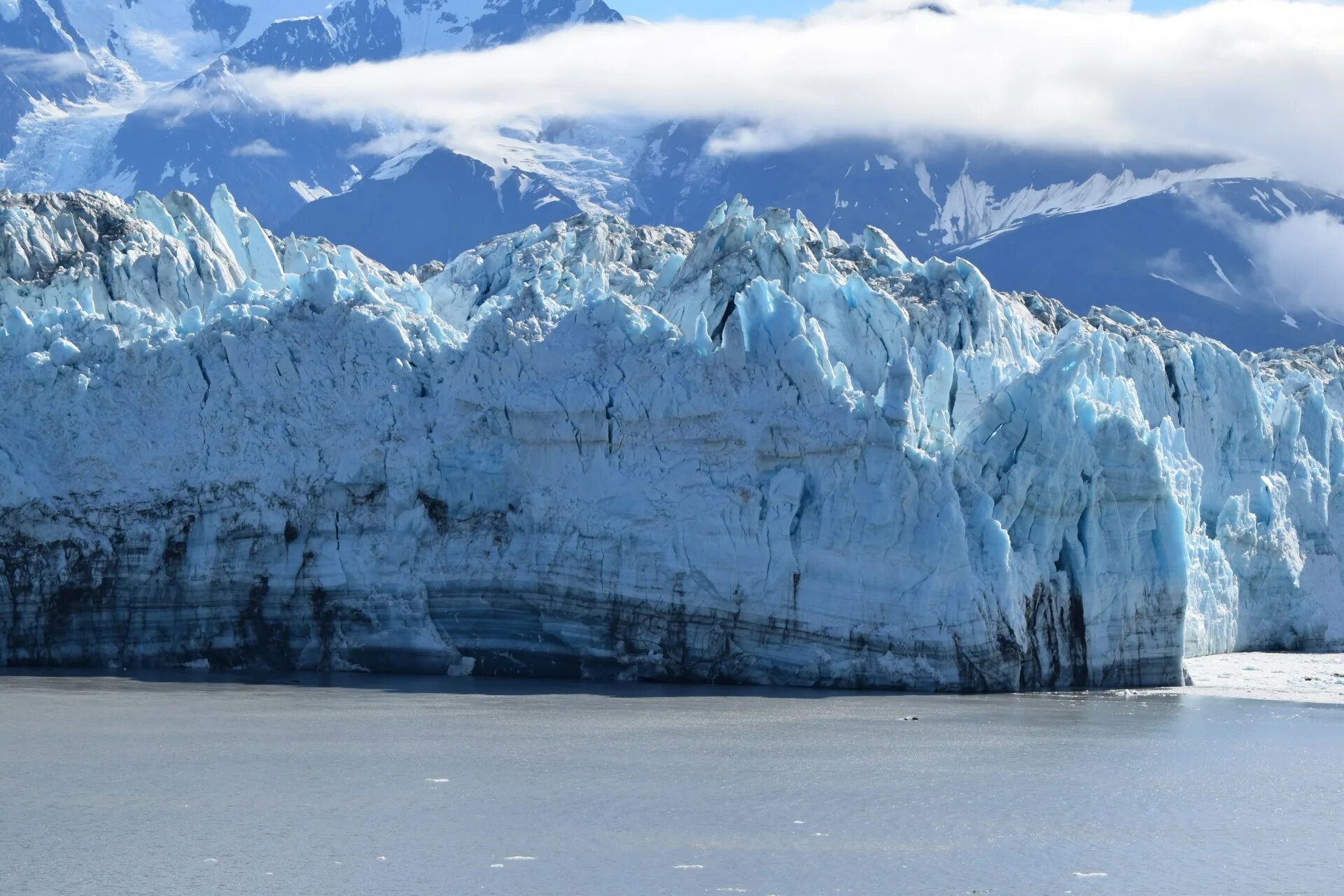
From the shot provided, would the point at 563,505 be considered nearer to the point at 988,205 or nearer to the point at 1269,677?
the point at 1269,677

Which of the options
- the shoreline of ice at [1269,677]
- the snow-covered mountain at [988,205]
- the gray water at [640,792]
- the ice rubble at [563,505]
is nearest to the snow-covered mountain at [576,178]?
the snow-covered mountain at [988,205]

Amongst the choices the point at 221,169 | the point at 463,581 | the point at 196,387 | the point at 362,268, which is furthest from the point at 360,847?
the point at 221,169

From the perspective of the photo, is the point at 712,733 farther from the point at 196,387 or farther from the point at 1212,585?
the point at 1212,585

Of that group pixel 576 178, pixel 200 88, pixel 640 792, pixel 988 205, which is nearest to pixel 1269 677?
pixel 640 792

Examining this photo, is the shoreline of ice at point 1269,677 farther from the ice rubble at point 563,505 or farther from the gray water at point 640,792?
the gray water at point 640,792

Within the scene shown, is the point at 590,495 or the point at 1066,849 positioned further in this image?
the point at 590,495

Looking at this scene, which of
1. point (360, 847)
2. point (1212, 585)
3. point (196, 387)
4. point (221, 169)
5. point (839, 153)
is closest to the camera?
point (360, 847)
